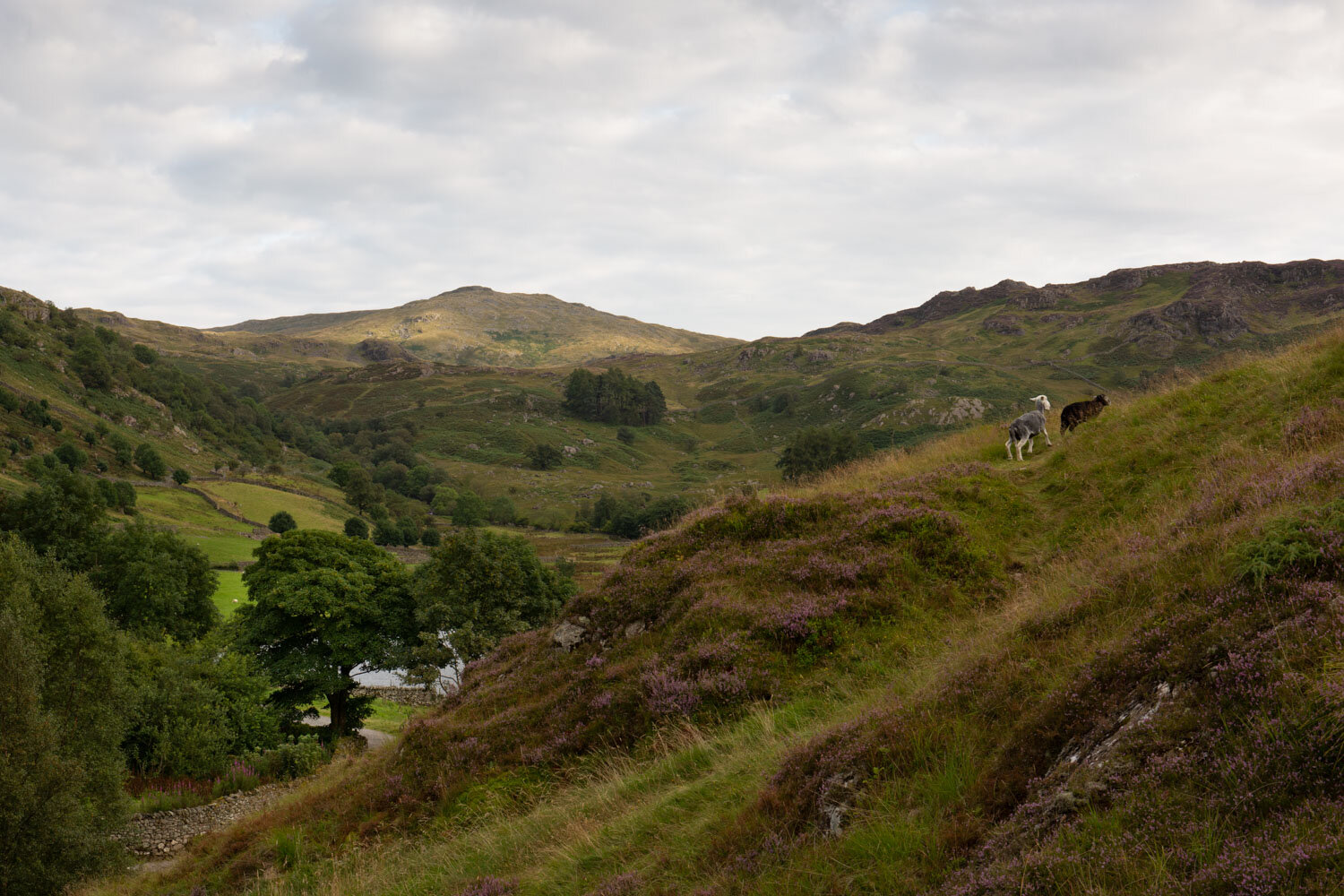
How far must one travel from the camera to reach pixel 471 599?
4612 cm

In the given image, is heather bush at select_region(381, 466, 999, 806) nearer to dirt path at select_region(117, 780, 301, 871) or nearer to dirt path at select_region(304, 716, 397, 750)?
dirt path at select_region(117, 780, 301, 871)

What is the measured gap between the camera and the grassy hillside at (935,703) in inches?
184

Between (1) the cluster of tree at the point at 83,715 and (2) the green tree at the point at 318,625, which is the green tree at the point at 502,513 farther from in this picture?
(2) the green tree at the point at 318,625

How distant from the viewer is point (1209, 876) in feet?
12.8

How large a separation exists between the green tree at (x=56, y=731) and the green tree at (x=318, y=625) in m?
11.0

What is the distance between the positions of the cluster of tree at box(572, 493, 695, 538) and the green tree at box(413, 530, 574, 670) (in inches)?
3431

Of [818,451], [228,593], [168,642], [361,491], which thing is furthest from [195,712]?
[361,491]

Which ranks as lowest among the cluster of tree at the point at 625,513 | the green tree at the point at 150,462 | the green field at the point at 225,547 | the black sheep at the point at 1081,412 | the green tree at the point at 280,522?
the cluster of tree at the point at 625,513

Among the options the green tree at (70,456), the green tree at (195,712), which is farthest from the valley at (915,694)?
the green tree at (70,456)

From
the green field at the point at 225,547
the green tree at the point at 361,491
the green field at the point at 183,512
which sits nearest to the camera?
the green field at the point at 225,547

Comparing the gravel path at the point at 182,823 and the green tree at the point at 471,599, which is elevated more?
the green tree at the point at 471,599

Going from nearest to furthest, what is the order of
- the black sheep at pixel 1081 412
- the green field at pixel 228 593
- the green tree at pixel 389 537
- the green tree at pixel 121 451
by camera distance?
the black sheep at pixel 1081 412
the green field at pixel 228 593
the green tree at pixel 389 537
the green tree at pixel 121 451

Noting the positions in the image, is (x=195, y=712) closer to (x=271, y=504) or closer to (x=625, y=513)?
(x=625, y=513)

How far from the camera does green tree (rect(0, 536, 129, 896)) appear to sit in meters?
21.7
